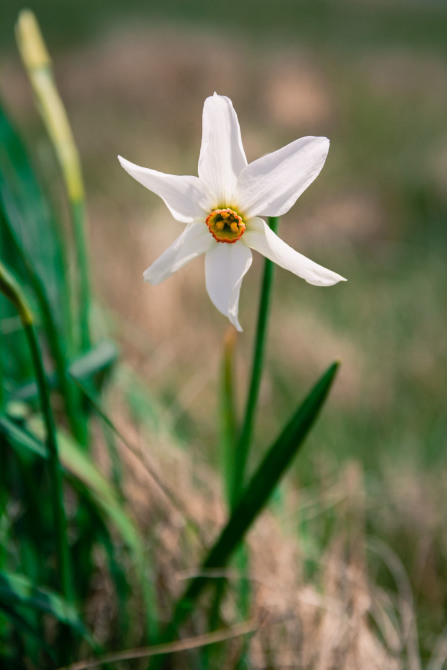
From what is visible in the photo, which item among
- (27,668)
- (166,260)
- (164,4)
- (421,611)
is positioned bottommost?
(421,611)

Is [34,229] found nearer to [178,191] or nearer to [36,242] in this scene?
[36,242]

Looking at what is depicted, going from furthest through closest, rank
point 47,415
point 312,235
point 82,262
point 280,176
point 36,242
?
point 312,235, point 36,242, point 82,262, point 47,415, point 280,176

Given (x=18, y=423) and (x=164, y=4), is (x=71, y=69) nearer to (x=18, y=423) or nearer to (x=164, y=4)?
(x=164, y=4)

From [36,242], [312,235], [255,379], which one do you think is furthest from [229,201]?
[312,235]

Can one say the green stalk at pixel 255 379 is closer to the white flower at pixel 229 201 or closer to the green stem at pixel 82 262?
the white flower at pixel 229 201

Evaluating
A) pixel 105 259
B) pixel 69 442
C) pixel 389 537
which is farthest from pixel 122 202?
pixel 69 442

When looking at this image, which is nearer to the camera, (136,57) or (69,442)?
(69,442)

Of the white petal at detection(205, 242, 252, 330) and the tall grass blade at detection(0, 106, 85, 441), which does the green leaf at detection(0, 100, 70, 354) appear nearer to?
the tall grass blade at detection(0, 106, 85, 441)

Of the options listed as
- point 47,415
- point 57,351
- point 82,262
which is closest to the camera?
point 47,415
